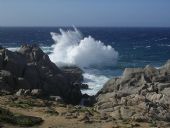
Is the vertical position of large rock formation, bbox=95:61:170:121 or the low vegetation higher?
large rock formation, bbox=95:61:170:121

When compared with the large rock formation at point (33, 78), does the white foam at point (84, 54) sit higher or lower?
higher

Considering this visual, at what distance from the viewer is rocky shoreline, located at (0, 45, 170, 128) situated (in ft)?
85.8

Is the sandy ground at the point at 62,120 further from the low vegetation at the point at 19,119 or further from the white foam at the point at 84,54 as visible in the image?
the white foam at the point at 84,54

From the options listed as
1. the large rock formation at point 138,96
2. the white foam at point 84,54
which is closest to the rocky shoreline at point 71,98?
the large rock formation at point 138,96

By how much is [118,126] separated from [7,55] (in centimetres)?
1808

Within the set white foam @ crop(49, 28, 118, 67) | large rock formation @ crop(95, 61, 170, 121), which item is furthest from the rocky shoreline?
white foam @ crop(49, 28, 118, 67)

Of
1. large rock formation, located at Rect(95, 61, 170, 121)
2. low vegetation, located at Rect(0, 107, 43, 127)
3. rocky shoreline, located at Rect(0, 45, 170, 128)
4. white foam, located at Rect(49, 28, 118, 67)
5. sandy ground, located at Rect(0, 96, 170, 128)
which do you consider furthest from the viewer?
white foam, located at Rect(49, 28, 118, 67)

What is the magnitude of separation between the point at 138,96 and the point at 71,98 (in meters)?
7.71

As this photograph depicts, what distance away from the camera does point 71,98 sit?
40.0m

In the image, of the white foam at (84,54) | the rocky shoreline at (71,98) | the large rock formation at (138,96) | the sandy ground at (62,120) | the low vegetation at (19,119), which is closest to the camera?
the low vegetation at (19,119)

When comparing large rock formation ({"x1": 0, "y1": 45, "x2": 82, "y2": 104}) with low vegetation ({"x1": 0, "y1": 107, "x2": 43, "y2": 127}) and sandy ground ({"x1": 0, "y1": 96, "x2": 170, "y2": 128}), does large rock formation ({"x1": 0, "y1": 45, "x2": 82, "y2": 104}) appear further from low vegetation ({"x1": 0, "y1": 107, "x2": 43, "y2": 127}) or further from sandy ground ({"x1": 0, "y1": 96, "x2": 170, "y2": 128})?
low vegetation ({"x1": 0, "y1": 107, "x2": 43, "y2": 127})

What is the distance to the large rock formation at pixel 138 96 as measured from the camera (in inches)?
1168

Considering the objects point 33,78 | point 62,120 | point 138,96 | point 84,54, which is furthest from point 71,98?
point 84,54

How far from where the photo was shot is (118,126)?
80.9 feet
